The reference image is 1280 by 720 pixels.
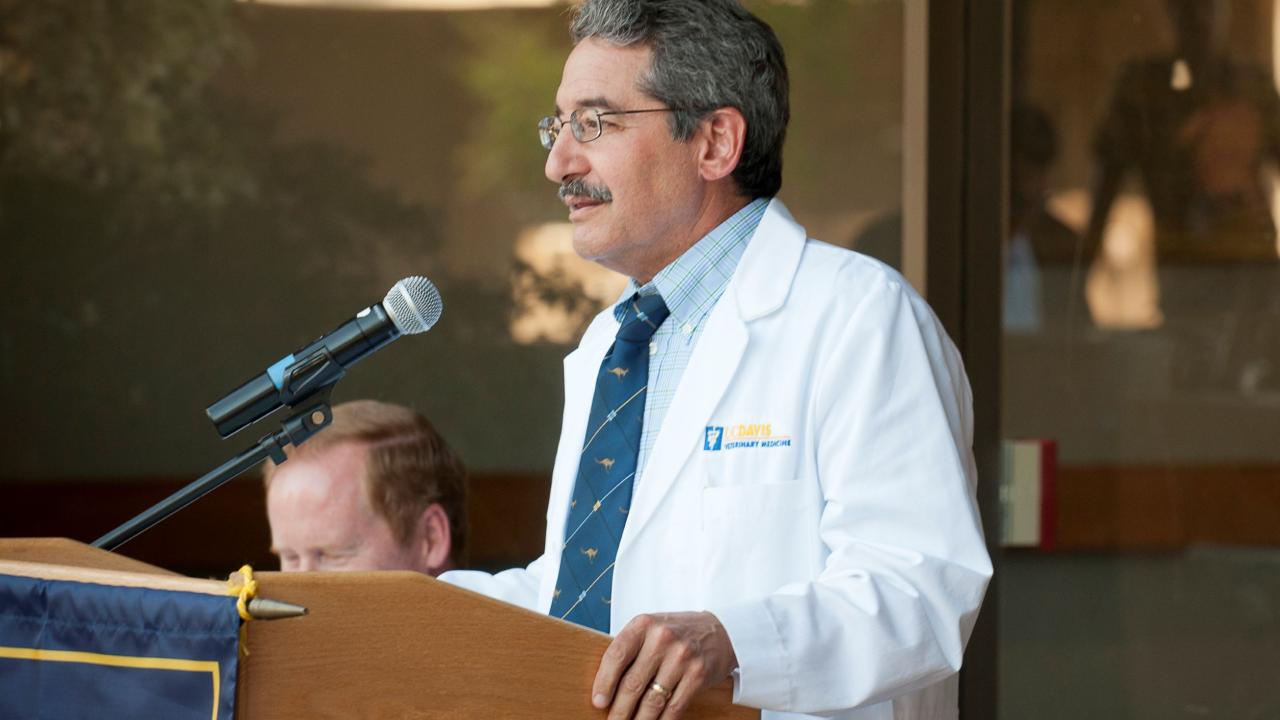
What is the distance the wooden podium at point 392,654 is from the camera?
1143 millimetres

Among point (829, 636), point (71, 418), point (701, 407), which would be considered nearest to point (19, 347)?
point (71, 418)

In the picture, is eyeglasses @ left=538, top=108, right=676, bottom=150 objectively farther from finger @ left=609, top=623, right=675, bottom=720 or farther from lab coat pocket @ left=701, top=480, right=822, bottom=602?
finger @ left=609, top=623, right=675, bottom=720

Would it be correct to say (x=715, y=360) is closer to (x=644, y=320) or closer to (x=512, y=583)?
(x=644, y=320)

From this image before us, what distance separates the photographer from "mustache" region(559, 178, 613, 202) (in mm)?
1830

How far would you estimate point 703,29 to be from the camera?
186 centimetres

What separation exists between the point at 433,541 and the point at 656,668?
126 centimetres

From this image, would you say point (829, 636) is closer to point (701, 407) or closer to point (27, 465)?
point (701, 407)

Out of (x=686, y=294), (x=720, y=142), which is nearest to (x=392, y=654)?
(x=686, y=294)

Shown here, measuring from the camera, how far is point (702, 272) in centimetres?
186

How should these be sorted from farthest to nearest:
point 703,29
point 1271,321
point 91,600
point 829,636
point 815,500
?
point 1271,321 → point 703,29 → point 815,500 → point 829,636 → point 91,600

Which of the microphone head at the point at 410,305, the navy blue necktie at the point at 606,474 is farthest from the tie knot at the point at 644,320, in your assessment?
the microphone head at the point at 410,305

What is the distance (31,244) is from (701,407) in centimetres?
291

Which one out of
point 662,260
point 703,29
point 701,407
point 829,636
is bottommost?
point 829,636

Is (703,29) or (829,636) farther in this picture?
(703,29)
